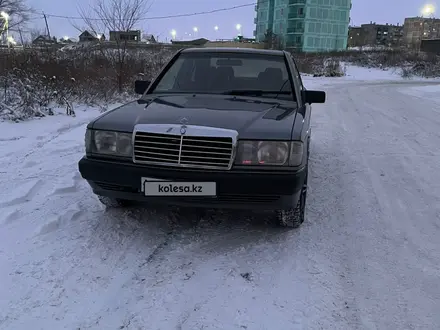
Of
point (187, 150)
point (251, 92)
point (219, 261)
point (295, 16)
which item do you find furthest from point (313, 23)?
point (219, 261)

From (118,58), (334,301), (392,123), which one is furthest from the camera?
(118,58)

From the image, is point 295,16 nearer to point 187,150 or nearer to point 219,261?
point 187,150

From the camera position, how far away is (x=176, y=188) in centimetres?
311

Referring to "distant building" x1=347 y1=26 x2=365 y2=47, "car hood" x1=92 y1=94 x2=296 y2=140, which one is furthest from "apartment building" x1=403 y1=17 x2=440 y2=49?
"car hood" x1=92 y1=94 x2=296 y2=140

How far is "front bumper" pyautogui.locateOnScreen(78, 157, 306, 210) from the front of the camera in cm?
305

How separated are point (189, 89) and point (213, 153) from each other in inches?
62.4

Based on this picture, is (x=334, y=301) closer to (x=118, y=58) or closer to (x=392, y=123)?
(x=392, y=123)

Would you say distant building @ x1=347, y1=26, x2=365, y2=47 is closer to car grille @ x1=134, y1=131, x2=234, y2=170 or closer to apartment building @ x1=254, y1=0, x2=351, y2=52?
apartment building @ x1=254, y1=0, x2=351, y2=52

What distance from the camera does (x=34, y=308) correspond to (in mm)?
2479

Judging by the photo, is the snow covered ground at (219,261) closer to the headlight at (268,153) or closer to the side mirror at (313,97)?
the headlight at (268,153)

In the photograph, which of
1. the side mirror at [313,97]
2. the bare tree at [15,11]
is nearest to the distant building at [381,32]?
the bare tree at [15,11]

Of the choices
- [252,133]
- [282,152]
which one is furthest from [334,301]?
[252,133]

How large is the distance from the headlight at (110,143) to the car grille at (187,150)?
5.5 inches

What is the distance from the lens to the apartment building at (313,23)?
7200 centimetres
